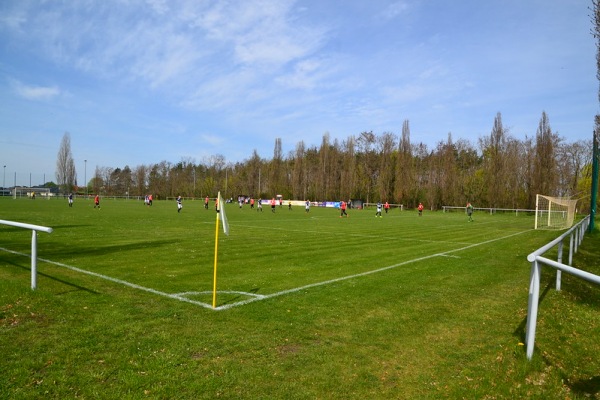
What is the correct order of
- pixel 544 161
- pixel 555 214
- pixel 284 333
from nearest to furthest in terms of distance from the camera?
pixel 284 333, pixel 555 214, pixel 544 161

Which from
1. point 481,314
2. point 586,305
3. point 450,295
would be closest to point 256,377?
point 481,314

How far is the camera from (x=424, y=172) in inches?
3056

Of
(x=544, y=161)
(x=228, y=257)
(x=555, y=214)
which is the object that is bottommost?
(x=228, y=257)

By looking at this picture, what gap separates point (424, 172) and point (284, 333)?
3016 inches

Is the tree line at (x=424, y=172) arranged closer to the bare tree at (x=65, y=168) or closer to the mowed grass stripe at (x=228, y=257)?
the bare tree at (x=65, y=168)

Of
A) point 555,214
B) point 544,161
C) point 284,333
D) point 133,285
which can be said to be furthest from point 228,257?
point 544,161

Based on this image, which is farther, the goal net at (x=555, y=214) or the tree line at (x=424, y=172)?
the tree line at (x=424, y=172)

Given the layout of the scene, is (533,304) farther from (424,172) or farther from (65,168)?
(65,168)

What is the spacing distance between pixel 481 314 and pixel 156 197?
12677cm

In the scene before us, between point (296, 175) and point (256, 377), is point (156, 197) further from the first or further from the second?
point (256, 377)

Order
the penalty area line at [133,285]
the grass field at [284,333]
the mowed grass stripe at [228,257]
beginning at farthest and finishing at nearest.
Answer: the mowed grass stripe at [228,257] < the penalty area line at [133,285] < the grass field at [284,333]

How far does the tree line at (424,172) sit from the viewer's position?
6206cm

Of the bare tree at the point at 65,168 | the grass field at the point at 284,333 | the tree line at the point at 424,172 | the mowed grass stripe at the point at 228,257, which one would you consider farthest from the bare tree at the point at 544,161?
the bare tree at the point at 65,168

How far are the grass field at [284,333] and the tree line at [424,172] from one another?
58.4 meters
